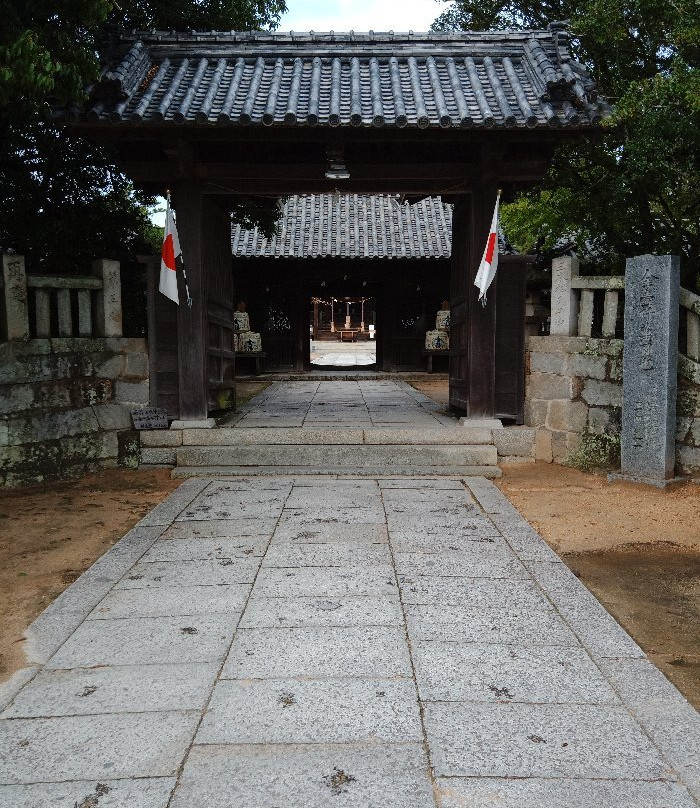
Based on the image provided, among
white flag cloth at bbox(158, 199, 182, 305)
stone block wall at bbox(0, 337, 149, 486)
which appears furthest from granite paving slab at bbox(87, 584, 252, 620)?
white flag cloth at bbox(158, 199, 182, 305)

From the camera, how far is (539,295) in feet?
32.0

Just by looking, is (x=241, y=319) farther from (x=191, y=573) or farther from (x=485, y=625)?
(x=485, y=625)

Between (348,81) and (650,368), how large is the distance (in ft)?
15.8

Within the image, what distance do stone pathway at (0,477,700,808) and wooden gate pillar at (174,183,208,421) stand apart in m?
3.23

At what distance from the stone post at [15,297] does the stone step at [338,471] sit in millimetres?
2186

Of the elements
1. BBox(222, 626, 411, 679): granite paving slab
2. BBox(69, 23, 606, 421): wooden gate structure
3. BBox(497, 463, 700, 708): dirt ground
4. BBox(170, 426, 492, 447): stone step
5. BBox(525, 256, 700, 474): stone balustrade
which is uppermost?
BBox(69, 23, 606, 421): wooden gate structure

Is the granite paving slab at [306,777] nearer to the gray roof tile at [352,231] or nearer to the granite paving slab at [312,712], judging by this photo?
the granite paving slab at [312,712]

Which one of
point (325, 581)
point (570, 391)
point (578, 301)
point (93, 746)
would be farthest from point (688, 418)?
point (93, 746)

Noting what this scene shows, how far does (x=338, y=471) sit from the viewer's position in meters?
7.07

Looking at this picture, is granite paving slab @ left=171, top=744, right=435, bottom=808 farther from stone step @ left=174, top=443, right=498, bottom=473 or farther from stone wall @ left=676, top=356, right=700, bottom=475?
stone wall @ left=676, top=356, right=700, bottom=475

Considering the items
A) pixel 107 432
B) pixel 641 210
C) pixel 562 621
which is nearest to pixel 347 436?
pixel 107 432

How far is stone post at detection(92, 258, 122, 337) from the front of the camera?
752cm

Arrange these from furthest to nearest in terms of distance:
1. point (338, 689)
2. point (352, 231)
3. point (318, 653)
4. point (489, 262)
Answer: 1. point (352, 231)
2. point (489, 262)
3. point (318, 653)
4. point (338, 689)

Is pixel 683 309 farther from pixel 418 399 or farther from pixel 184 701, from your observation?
pixel 184 701
